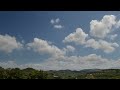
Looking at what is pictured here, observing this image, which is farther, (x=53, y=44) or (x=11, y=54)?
(x=11, y=54)
